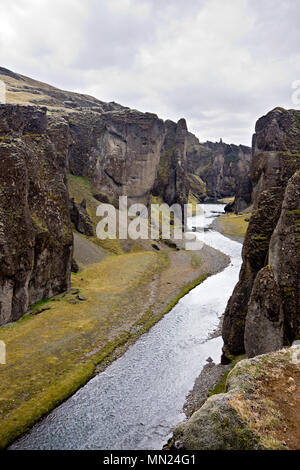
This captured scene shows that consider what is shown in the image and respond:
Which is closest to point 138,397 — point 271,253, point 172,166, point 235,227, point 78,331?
point 78,331

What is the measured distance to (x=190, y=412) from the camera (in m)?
25.6

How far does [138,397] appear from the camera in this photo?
27844 millimetres

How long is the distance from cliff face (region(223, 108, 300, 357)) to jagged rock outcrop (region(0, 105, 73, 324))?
26007mm

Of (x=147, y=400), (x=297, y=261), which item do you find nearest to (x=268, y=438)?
(x=297, y=261)

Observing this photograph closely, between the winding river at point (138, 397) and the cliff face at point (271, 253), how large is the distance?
21.7 ft

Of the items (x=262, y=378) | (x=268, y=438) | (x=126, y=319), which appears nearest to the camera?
(x=268, y=438)

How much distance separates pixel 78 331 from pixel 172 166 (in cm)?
12532

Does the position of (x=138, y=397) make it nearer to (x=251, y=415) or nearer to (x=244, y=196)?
(x=251, y=415)

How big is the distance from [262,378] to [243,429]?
12.8ft

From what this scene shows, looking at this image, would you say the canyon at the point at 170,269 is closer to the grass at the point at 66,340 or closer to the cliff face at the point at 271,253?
the cliff face at the point at 271,253

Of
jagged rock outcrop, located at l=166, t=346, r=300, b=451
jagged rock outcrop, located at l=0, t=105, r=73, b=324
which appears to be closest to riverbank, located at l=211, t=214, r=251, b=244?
jagged rock outcrop, located at l=0, t=105, r=73, b=324

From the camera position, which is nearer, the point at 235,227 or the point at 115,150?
Answer: the point at 115,150

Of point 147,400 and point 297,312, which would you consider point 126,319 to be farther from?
point 297,312

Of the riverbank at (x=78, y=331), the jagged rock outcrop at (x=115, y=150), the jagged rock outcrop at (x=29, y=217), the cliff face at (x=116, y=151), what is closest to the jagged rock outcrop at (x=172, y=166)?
the jagged rock outcrop at (x=115, y=150)
